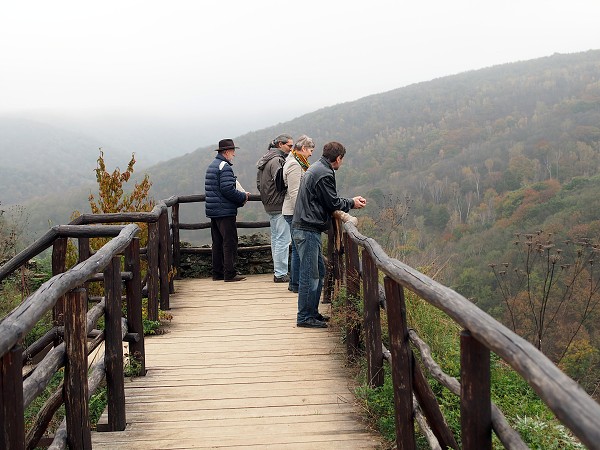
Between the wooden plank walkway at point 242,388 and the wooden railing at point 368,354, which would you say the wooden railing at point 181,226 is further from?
the wooden railing at point 368,354

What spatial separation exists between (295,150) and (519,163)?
215 ft

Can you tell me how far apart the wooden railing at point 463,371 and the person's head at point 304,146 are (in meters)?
2.69

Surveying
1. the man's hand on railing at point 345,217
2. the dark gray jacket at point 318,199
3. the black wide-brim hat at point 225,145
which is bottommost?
the man's hand on railing at point 345,217

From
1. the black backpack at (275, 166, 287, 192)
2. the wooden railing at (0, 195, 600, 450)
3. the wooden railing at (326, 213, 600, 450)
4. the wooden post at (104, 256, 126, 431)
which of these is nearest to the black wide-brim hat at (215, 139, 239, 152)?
the black backpack at (275, 166, 287, 192)

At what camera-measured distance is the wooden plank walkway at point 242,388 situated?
445cm

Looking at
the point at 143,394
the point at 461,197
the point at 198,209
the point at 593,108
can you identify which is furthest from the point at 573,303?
the point at 593,108

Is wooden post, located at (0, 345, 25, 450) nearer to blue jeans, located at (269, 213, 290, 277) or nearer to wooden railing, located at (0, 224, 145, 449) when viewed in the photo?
wooden railing, located at (0, 224, 145, 449)

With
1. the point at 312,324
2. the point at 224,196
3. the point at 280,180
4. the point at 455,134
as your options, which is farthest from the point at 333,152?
the point at 455,134

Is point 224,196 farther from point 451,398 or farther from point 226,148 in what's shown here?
point 451,398

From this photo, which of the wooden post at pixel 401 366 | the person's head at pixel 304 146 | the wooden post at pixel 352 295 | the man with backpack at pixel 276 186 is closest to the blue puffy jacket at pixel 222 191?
the man with backpack at pixel 276 186

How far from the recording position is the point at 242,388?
543cm

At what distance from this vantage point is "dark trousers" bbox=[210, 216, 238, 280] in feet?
31.3

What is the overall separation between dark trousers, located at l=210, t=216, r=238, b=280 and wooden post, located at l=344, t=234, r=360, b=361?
11.8 feet

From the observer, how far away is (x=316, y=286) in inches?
274
